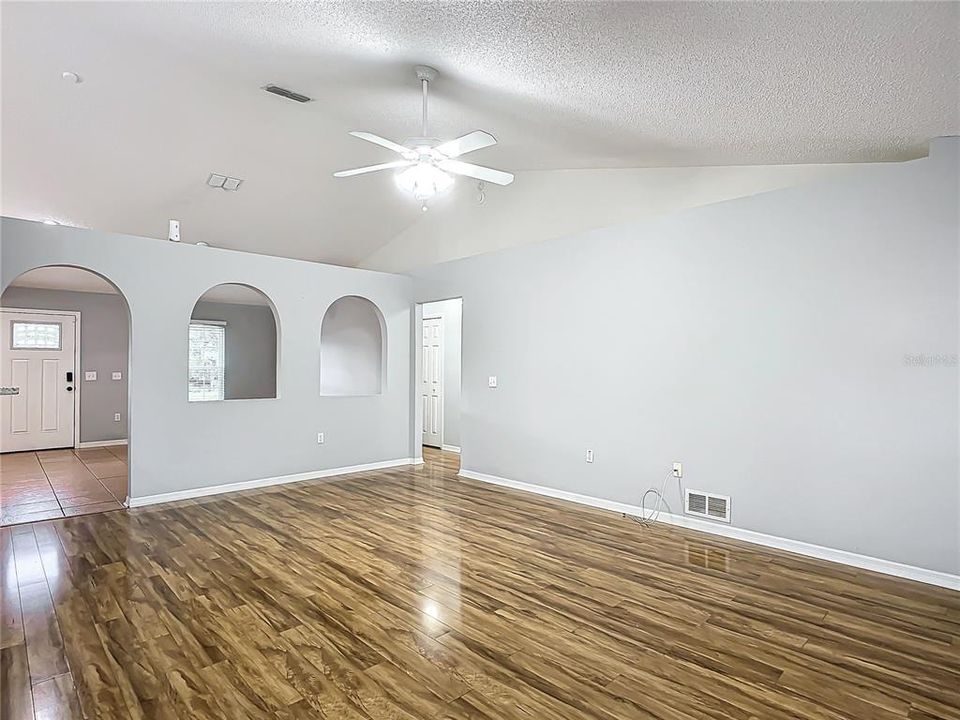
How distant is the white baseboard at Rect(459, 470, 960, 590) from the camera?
10.9ft

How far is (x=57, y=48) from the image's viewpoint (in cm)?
358

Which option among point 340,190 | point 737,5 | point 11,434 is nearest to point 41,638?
point 737,5

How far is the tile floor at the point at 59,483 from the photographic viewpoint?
481 centimetres

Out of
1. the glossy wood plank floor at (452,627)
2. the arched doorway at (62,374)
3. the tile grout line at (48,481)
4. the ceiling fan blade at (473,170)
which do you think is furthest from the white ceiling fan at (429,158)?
the arched doorway at (62,374)

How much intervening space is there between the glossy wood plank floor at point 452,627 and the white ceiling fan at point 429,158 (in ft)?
8.24

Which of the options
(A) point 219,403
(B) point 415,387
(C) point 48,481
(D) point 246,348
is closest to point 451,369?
(B) point 415,387

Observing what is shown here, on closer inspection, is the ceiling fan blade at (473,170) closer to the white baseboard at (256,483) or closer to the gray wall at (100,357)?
the white baseboard at (256,483)

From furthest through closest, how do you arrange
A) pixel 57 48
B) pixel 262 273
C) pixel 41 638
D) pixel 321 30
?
pixel 262 273 < pixel 57 48 < pixel 321 30 < pixel 41 638

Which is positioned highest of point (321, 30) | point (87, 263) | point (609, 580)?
point (321, 30)

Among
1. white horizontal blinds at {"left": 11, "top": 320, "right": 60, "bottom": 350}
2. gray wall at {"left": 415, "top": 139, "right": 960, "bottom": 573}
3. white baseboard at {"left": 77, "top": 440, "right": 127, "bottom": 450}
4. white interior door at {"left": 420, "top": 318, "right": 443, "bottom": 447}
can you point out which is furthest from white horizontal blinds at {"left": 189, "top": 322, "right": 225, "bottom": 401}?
gray wall at {"left": 415, "top": 139, "right": 960, "bottom": 573}

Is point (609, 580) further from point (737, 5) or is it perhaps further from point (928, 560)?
point (737, 5)

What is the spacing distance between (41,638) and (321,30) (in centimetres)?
337

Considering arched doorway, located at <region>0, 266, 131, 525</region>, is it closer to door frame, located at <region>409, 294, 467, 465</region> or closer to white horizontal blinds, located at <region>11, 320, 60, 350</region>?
white horizontal blinds, located at <region>11, 320, 60, 350</region>

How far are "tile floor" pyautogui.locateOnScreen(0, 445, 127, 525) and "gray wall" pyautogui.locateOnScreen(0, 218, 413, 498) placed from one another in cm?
62
